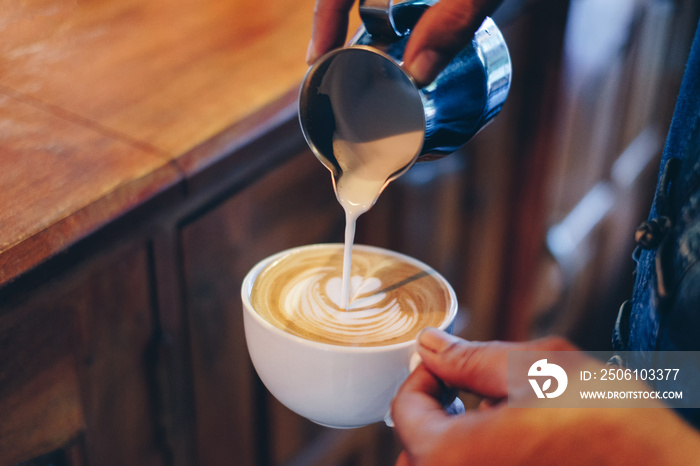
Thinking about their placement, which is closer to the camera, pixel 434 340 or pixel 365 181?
pixel 434 340

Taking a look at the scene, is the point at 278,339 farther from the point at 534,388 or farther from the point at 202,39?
the point at 202,39

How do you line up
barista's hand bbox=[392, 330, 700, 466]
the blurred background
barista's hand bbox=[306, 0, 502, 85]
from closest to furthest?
barista's hand bbox=[392, 330, 700, 466] → barista's hand bbox=[306, 0, 502, 85] → the blurred background

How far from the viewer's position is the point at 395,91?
2.97 feet

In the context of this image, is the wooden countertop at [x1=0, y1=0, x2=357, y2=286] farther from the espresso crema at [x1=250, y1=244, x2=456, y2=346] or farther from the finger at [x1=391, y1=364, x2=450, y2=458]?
the finger at [x1=391, y1=364, x2=450, y2=458]

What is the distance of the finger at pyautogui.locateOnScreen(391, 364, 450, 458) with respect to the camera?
0.68 metres

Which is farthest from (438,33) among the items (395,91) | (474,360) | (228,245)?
(228,245)

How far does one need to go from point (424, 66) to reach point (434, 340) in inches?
12.3

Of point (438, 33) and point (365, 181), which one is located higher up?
point (438, 33)

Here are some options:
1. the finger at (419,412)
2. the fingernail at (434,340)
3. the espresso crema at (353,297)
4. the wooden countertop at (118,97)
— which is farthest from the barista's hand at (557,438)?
the wooden countertop at (118,97)

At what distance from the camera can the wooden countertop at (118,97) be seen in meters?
0.94

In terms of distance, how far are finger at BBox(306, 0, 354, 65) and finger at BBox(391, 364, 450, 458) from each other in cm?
44

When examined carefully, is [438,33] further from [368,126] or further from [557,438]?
[557,438]

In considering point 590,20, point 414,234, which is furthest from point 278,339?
point 590,20

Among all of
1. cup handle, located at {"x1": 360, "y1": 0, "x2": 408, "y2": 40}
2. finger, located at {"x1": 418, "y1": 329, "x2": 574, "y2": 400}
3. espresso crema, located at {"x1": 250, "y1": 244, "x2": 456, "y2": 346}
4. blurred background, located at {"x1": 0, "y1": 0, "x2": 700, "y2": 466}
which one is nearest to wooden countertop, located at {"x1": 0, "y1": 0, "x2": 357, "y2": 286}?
blurred background, located at {"x1": 0, "y1": 0, "x2": 700, "y2": 466}
